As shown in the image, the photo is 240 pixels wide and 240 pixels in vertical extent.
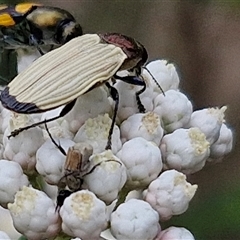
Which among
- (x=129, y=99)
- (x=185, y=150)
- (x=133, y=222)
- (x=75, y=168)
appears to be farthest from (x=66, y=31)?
(x=133, y=222)

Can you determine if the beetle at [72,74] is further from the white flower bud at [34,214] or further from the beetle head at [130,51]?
the white flower bud at [34,214]

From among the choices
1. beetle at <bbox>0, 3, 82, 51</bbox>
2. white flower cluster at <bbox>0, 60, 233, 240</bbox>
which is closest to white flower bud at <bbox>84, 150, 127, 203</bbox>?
white flower cluster at <bbox>0, 60, 233, 240</bbox>

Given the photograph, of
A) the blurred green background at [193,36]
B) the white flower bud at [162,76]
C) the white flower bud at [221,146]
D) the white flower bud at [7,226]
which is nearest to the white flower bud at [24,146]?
the white flower bud at [7,226]

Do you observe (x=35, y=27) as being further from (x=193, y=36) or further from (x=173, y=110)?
(x=193, y=36)

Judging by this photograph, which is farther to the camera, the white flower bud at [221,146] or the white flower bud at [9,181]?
the white flower bud at [221,146]

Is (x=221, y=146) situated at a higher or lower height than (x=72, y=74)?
lower
